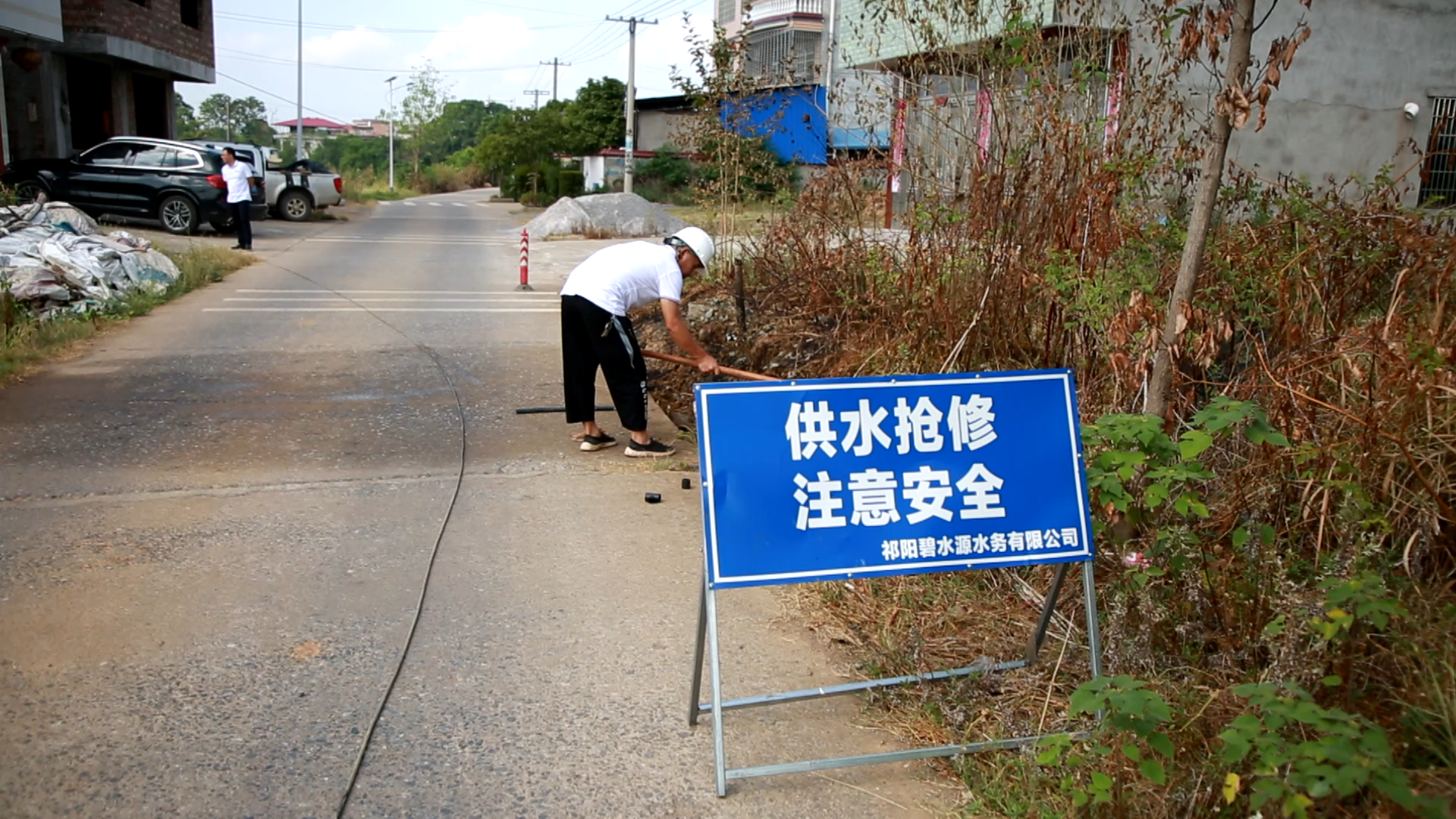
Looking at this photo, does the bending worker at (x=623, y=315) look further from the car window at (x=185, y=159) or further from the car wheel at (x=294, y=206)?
the car wheel at (x=294, y=206)

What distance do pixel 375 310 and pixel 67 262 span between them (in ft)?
9.99

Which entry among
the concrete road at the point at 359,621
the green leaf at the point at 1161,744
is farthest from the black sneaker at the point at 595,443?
the green leaf at the point at 1161,744

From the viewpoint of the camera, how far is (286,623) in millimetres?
4449

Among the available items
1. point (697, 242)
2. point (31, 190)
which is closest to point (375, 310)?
point (697, 242)

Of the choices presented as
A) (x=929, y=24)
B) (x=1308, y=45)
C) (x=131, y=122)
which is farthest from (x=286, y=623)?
(x=131, y=122)

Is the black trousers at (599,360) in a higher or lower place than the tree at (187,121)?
lower

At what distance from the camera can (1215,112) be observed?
13.1ft

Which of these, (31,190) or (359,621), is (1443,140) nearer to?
(359,621)

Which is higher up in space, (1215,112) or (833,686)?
(1215,112)

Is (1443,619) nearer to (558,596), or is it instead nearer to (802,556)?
(802,556)

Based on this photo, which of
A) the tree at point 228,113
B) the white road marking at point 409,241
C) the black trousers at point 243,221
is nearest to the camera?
the black trousers at point 243,221

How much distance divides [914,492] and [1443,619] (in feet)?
4.76

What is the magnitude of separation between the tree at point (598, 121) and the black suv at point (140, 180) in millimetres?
28945

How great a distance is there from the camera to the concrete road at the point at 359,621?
3.42m
